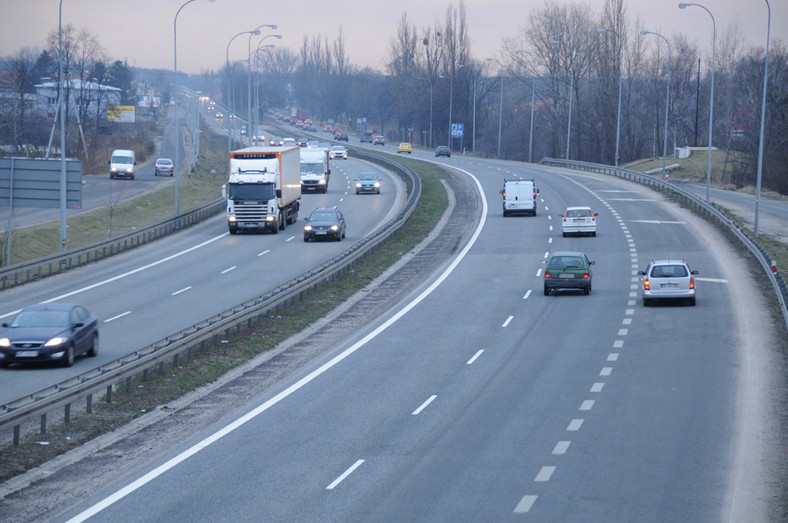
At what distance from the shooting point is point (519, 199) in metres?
59.1

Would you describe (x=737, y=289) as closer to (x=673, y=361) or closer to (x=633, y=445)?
(x=673, y=361)

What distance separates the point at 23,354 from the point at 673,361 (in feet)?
48.0

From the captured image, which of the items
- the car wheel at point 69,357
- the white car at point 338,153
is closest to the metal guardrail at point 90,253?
the car wheel at point 69,357

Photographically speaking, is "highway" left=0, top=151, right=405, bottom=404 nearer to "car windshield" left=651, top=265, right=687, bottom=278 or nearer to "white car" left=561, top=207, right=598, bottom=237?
"white car" left=561, top=207, right=598, bottom=237

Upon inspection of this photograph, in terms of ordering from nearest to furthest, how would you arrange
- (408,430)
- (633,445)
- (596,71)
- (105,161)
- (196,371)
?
(633,445)
(408,430)
(196,371)
(105,161)
(596,71)

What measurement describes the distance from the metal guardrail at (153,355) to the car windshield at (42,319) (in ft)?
5.81

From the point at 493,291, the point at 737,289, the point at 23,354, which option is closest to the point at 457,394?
the point at 23,354

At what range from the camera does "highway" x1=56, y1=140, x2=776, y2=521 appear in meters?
14.1

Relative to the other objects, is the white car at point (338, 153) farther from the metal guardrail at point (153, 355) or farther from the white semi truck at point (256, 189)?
the metal guardrail at point (153, 355)

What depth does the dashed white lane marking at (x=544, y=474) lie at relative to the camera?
15.1 meters

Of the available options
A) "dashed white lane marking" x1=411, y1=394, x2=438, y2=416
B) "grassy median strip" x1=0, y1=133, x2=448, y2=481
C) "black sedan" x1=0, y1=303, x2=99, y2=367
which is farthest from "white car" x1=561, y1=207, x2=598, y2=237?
"dashed white lane marking" x1=411, y1=394, x2=438, y2=416

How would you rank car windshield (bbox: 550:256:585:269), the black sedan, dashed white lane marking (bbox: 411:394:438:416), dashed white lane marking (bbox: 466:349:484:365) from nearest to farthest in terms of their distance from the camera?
1. dashed white lane marking (bbox: 411:394:438:416)
2. the black sedan
3. dashed white lane marking (bbox: 466:349:484:365)
4. car windshield (bbox: 550:256:585:269)

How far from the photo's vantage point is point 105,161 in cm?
10244

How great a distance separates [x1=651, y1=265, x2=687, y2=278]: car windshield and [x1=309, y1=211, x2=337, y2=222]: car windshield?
21409mm
